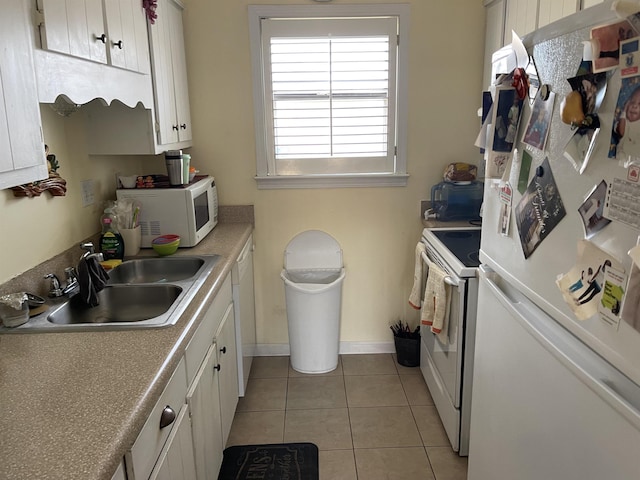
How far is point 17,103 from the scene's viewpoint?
3.86 ft

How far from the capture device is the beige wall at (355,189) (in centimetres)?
290

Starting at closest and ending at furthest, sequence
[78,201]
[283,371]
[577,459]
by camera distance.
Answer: [577,459]
[78,201]
[283,371]

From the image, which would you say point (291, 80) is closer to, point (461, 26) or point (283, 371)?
point (461, 26)

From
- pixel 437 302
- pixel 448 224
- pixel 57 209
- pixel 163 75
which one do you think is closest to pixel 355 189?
pixel 448 224

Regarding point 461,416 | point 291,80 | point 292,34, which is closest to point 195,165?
point 291,80

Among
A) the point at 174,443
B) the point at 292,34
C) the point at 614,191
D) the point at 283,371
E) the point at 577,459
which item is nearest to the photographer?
the point at 614,191

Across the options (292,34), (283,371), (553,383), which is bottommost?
(283,371)

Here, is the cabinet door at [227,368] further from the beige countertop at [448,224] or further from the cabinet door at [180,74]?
the beige countertop at [448,224]

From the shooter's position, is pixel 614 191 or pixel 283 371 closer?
pixel 614 191

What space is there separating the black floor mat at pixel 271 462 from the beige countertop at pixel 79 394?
1.01 meters

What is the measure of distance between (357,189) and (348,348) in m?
1.08

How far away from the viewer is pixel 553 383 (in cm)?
113

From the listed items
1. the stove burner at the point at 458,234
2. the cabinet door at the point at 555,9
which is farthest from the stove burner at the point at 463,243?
the cabinet door at the point at 555,9

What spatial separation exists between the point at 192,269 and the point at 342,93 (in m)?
1.40
